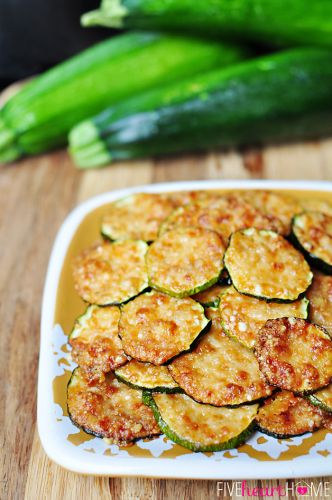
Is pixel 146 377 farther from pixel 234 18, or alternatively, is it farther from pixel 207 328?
pixel 234 18

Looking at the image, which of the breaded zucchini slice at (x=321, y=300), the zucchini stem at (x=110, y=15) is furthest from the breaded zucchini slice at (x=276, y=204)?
the zucchini stem at (x=110, y=15)

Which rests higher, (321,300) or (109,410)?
(109,410)

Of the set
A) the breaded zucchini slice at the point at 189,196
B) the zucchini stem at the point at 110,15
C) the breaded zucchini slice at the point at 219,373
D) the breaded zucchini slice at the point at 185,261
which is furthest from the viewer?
the zucchini stem at the point at 110,15

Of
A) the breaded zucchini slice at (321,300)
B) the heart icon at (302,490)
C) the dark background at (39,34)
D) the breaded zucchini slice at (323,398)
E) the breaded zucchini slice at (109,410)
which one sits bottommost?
the heart icon at (302,490)

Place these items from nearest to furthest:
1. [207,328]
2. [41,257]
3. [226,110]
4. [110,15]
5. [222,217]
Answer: [207,328], [222,217], [41,257], [226,110], [110,15]

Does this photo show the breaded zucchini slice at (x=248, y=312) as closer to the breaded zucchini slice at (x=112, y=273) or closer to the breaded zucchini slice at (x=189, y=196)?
the breaded zucchini slice at (x=112, y=273)

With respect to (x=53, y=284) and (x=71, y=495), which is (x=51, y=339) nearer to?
(x=53, y=284)

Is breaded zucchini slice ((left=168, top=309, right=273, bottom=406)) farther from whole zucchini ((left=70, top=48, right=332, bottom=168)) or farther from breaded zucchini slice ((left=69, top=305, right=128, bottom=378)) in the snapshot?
whole zucchini ((left=70, top=48, right=332, bottom=168))

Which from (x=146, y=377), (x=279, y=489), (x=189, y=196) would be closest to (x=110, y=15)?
(x=189, y=196)
